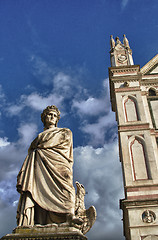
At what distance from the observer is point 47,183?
4.10 metres

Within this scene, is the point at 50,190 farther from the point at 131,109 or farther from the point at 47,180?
the point at 131,109

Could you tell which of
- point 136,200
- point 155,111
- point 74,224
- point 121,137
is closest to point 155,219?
point 136,200

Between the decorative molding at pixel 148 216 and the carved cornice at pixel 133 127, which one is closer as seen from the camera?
the decorative molding at pixel 148 216

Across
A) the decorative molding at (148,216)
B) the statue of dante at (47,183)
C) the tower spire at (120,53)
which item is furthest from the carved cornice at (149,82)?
the statue of dante at (47,183)

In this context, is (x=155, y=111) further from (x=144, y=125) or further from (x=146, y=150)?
(x=146, y=150)

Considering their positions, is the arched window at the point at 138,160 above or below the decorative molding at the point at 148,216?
above

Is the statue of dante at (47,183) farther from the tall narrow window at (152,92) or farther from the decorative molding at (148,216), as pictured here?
the tall narrow window at (152,92)

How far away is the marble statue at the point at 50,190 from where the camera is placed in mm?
3834

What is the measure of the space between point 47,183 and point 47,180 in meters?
0.05

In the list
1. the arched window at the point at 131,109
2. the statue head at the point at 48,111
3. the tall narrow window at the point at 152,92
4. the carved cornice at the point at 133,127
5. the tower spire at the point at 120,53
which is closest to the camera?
the statue head at the point at 48,111

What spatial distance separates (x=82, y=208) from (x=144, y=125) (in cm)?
817

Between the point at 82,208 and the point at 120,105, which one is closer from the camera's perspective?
the point at 82,208

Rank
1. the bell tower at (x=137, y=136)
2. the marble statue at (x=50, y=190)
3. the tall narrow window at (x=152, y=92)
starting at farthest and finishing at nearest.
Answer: the tall narrow window at (x=152, y=92) < the bell tower at (x=137, y=136) < the marble statue at (x=50, y=190)

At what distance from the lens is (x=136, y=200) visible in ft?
30.4
